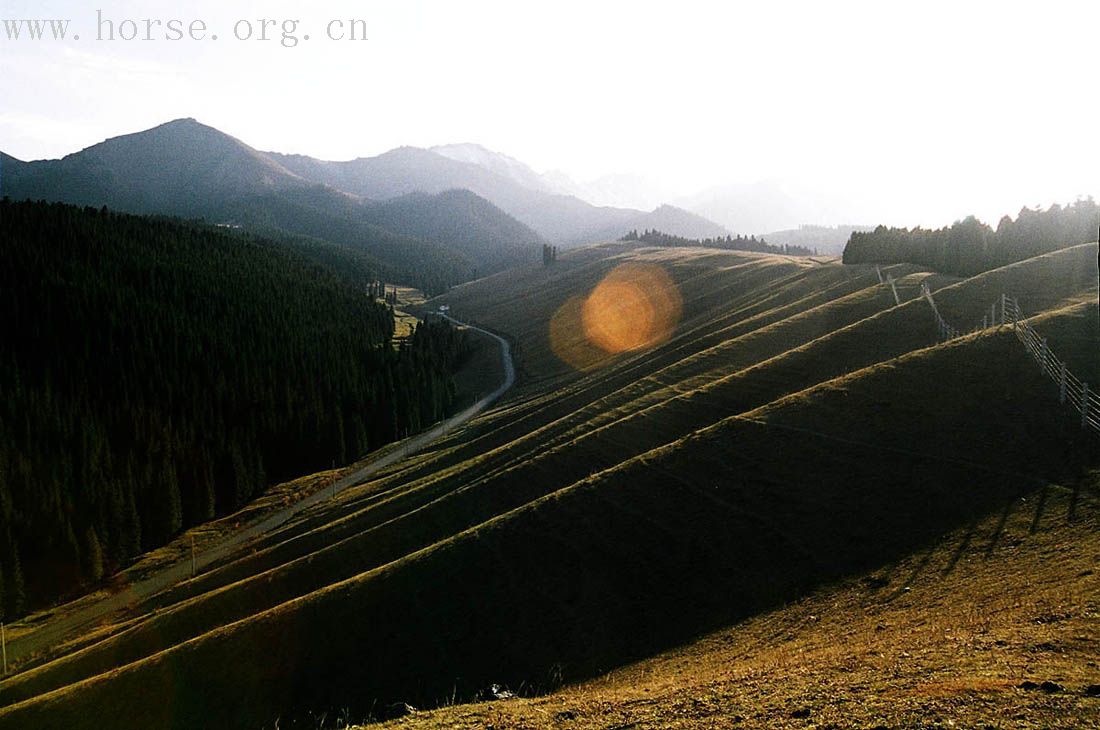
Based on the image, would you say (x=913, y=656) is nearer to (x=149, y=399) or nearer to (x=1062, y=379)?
(x=1062, y=379)

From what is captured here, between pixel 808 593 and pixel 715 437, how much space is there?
57.3ft

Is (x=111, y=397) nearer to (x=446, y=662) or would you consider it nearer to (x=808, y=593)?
(x=446, y=662)

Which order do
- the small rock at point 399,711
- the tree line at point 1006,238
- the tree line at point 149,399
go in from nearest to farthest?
1. the small rock at point 399,711
2. the tree line at point 149,399
3. the tree line at point 1006,238

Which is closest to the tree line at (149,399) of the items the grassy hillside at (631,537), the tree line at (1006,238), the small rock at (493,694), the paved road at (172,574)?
the paved road at (172,574)

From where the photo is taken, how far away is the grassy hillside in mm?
31688

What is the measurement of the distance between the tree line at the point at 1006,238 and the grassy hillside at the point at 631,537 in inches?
1313

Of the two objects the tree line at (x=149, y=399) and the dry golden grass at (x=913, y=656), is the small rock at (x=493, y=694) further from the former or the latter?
the tree line at (x=149, y=399)

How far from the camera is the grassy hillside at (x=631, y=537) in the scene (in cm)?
3169

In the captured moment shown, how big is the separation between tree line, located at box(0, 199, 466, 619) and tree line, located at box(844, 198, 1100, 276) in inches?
4106

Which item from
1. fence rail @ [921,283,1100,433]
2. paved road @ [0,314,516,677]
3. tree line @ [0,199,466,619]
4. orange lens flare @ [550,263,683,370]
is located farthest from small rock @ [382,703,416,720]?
orange lens flare @ [550,263,683,370]

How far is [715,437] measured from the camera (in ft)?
151

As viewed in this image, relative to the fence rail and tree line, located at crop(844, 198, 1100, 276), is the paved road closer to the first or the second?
the fence rail

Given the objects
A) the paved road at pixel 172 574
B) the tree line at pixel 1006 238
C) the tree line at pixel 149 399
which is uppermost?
the tree line at pixel 1006 238

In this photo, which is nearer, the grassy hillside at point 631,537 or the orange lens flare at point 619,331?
the grassy hillside at point 631,537
